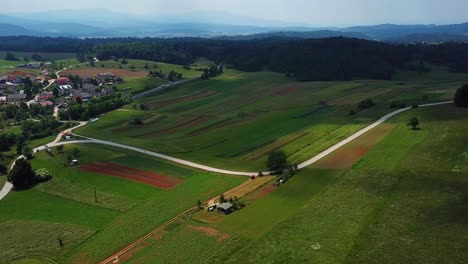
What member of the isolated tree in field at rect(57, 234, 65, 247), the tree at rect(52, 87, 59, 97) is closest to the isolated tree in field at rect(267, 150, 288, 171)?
the isolated tree in field at rect(57, 234, 65, 247)

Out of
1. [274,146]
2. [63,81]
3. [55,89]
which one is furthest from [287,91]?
[63,81]

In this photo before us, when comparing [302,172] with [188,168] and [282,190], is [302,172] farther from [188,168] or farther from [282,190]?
[188,168]

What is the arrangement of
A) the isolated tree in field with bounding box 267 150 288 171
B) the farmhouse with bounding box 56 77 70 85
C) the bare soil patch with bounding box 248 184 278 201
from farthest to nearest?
the farmhouse with bounding box 56 77 70 85 < the isolated tree in field with bounding box 267 150 288 171 < the bare soil patch with bounding box 248 184 278 201

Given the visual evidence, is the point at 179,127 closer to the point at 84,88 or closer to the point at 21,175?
the point at 21,175

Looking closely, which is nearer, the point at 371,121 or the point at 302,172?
the point at 302,172

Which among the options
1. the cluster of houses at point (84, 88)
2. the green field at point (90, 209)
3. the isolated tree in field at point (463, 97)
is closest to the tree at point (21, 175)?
the green field at point (90, 209)

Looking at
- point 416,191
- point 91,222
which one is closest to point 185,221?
point 91,222

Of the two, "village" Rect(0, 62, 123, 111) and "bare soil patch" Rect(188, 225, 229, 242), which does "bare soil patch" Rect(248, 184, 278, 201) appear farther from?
"village" Rect(0, 62, 123, 111)

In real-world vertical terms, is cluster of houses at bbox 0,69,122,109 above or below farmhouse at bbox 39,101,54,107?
above
